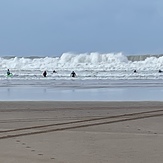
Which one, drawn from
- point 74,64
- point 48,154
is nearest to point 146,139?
point 48,154

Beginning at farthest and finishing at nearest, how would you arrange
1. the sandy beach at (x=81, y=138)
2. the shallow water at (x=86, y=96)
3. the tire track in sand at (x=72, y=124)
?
1. the shallow water at (x=86, y=96)
2. the tire track in sand at (x=72, y=124)
3. the sandy beach at (x=81, y=138)

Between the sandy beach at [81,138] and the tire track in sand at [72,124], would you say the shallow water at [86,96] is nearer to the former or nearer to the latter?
the tire track in sand at [72,124]

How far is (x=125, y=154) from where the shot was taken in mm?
5105

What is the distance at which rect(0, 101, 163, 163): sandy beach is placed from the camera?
496 centimetres

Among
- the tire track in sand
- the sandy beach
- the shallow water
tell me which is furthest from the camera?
the shallow water

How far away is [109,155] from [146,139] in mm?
1313

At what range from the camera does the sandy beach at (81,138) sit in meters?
4.96

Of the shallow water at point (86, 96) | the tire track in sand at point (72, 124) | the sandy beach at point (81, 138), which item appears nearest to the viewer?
the sandy beach at point (81, 138)

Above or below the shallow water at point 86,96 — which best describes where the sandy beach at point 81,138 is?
below

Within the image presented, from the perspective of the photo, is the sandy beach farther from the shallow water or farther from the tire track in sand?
the shallow water

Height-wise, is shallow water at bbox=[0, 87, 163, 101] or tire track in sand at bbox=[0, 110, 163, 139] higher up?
shallow water at bbox=[0, 87, 163, 101]

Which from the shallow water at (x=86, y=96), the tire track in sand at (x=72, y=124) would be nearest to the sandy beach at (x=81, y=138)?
the tire track in sand at (x=72, y=124)

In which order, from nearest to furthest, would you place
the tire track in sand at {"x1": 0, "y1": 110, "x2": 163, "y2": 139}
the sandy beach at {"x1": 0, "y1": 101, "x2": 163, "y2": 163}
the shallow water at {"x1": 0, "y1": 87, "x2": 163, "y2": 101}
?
the sandy beach at {"x1": 0, "y1": 101, "x2": 163, "y2": 163}
the tire track in sand at {"x1": 0, "y1": 110, "x2": 163, "y2": 139}
the shallow water at {"x1": 0, "y1": 87, "x2": 163, "y2": 101}

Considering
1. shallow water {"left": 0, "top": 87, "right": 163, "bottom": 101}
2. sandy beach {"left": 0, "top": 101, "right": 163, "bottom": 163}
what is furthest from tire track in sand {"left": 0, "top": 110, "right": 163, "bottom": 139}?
shallow water {"left": 0, "top": 87, "right": 163, "bottom": 101}
